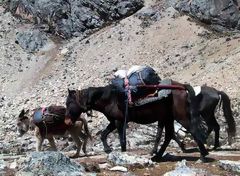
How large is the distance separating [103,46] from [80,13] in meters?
4.50

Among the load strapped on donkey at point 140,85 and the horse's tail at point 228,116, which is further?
the horse's tail at point 228,116

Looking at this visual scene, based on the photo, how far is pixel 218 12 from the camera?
32656mm

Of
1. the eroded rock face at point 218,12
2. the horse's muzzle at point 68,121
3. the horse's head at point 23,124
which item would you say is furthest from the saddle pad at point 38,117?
the eroded rock face at point 218,12

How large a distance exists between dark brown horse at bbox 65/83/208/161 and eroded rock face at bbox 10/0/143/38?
23.5 metres

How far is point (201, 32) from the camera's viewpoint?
103 feet

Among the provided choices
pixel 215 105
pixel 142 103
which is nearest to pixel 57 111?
pixel 142 103

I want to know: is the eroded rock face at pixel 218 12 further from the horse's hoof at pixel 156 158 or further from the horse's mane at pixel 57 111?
the horse's hoof at pixel 156 158

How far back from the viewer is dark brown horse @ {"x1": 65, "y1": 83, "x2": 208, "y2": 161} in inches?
423

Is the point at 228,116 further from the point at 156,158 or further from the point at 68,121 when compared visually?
the point at 68,121

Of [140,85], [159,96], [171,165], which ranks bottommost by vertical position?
[171,165]

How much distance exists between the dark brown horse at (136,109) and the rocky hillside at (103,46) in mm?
9647

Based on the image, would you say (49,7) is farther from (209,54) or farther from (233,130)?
(233,130)

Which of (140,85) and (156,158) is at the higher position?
(140,85)

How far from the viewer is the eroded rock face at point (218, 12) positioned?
3225cm
